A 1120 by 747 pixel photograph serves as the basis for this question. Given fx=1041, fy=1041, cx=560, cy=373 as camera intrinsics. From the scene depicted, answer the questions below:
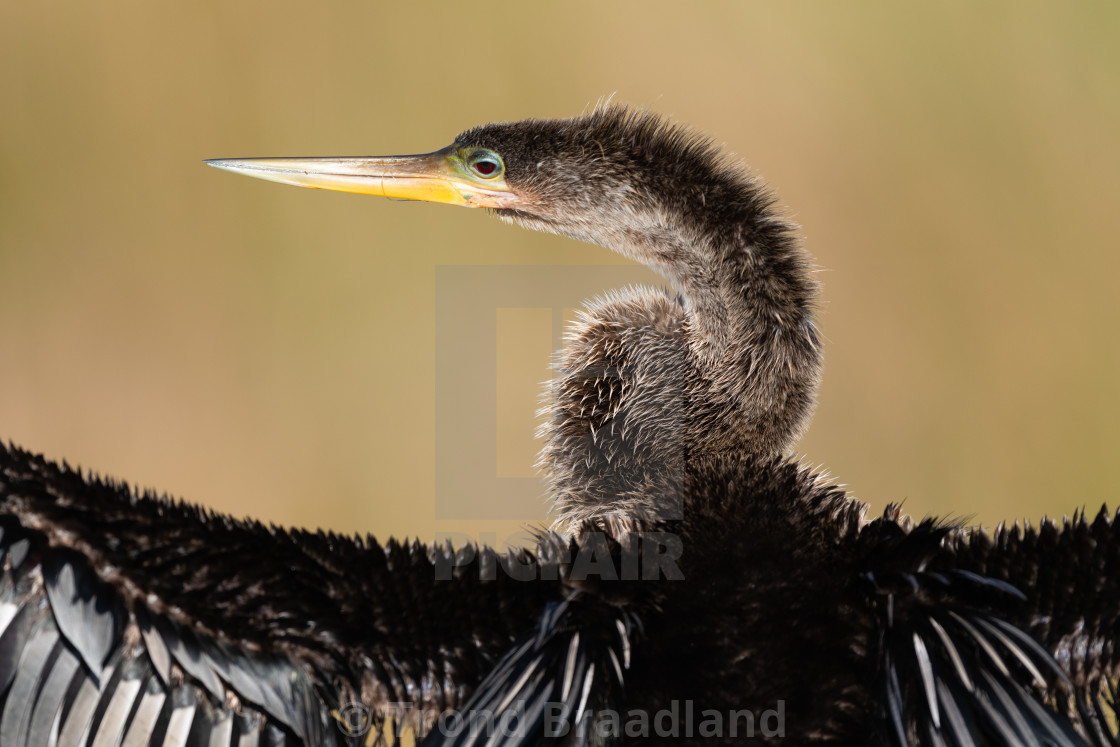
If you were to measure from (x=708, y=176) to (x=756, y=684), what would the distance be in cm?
71

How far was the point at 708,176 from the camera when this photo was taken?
56.7 inches

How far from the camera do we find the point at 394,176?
5.41ft

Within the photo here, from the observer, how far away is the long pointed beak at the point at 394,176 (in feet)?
5.31

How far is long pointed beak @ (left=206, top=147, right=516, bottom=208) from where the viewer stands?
1617 mm

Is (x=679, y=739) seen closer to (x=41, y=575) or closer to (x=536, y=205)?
(x=41, y=575)

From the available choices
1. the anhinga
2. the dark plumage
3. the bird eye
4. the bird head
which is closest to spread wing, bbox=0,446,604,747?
the anhinga

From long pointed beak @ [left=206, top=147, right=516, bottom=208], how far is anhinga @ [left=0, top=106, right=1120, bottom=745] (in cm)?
62

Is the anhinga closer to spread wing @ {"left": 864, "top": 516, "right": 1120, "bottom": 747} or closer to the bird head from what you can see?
spread wing @ {"left": 864, "top": 516, "right": 1120, "bottom": 747}

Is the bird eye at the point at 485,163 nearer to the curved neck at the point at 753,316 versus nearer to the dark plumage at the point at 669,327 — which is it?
the dark plumage at the point at 669,327

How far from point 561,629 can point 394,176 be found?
2.84 ft

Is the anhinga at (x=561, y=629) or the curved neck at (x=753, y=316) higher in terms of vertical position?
the curved neck at (x=753, y=316)

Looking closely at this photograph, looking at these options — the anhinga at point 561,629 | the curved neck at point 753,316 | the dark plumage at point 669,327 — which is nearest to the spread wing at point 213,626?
the anhinga at point 561,629

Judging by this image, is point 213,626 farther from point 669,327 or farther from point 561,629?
point 669,327

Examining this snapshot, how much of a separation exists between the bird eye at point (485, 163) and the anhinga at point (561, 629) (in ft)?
2.03
